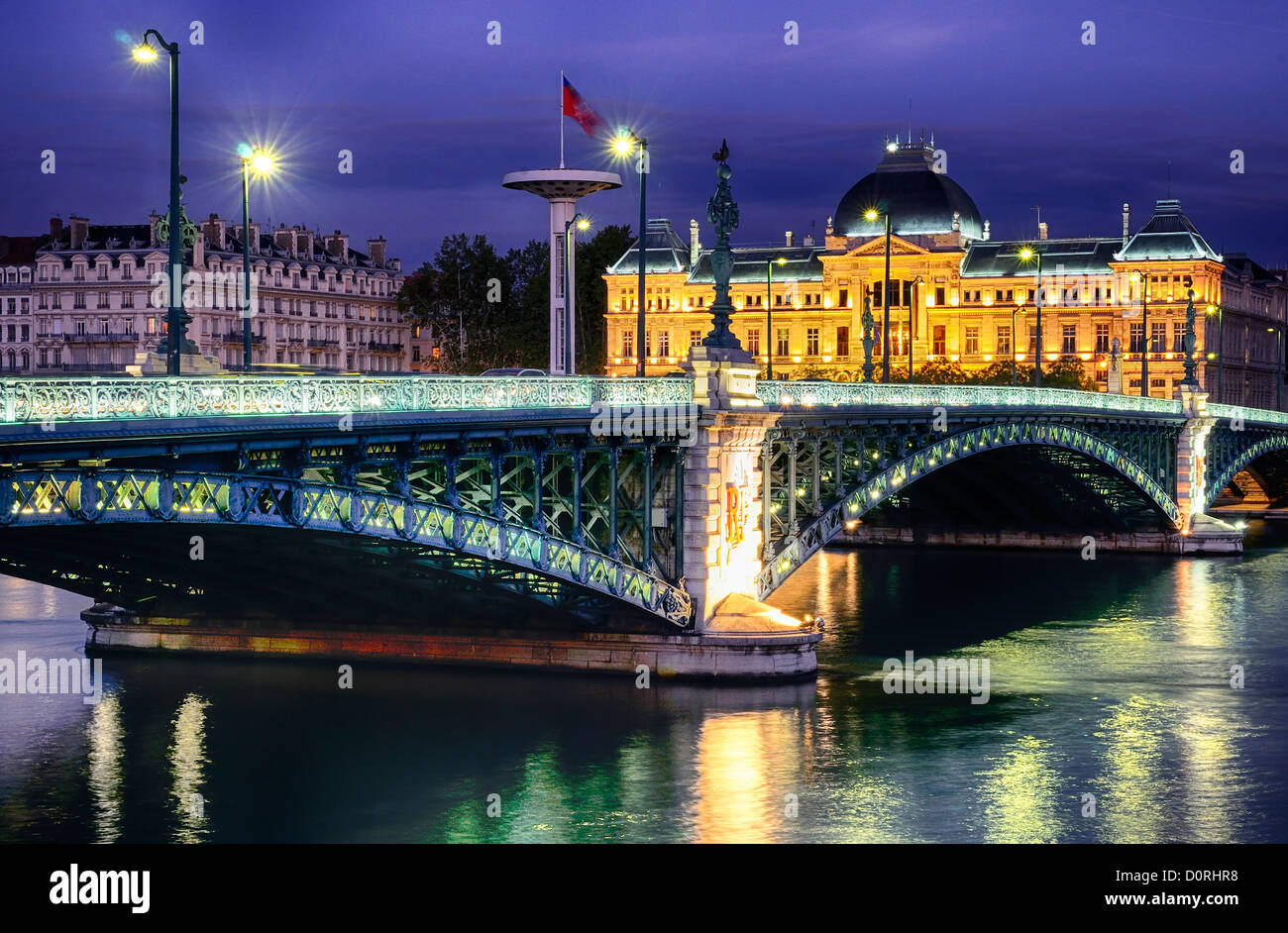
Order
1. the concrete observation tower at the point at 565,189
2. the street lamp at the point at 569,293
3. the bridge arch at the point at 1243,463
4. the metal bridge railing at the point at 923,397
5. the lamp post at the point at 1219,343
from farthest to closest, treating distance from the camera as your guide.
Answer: the lamp post at the point at 1219,343, the bridge arch at the point at 1243,463, the concrete observation tower at the point at 565,189, the street lamp at the point at 569,293, the metal bridge railing at the point at 923,397

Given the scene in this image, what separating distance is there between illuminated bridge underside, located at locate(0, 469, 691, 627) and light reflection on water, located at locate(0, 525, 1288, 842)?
7.53 feet

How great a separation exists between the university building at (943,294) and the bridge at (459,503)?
10324cm

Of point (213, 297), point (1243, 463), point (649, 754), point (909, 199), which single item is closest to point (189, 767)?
point (649, 754)

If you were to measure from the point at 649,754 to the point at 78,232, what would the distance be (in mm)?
109433

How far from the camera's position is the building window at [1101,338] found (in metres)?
171

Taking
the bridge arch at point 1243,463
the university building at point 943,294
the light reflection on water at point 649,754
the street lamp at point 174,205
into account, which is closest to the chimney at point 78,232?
the university building at point 943,294

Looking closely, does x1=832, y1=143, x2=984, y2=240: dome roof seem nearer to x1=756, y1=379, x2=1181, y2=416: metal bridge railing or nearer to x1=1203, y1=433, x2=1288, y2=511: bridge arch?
x1=1203, y1=433, x2=1288, y2=511: bridge arch

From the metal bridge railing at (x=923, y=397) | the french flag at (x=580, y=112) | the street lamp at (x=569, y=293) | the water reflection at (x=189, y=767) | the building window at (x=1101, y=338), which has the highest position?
the building window at (x=1101, y=338)

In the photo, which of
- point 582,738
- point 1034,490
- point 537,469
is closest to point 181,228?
point 537,469

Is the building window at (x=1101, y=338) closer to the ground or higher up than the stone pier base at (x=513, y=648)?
higher up

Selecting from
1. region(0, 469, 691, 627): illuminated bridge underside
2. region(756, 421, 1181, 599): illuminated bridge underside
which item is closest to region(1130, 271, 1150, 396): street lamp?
region(756, 421, 1181, 599): illuminated bridge underside

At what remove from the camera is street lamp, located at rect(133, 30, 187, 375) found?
1308 inches

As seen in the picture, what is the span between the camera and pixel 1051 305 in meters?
172

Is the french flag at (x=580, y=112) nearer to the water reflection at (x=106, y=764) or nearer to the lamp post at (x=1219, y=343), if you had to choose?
the water reflection at (x=106, y=764)
